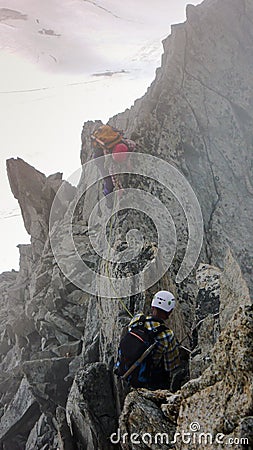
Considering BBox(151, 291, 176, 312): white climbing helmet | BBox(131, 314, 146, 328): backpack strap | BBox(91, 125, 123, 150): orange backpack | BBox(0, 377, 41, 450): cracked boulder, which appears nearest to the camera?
BBox(131, 314, 146, 328): backpack strap

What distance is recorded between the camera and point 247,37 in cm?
2969

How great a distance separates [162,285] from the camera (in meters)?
13.6

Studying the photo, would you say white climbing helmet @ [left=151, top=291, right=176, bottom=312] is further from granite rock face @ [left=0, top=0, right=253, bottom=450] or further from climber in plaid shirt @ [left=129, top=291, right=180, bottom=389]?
granite rock face @ [left=0, top=0, right=253, bottom=450]

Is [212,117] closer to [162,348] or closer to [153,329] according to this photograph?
[153,329]

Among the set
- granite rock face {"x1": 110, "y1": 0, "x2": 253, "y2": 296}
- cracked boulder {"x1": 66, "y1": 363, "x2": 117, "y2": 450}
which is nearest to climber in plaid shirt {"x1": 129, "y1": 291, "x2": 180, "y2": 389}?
cracked boulder {"x1": 66, "y1": 363, "x2": 117, "y2": 450}

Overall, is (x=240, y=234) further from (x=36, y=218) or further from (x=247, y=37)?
(x=36, y=218)

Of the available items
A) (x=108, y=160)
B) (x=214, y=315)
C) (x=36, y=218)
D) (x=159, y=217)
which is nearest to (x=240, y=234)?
(x=159, y=217)

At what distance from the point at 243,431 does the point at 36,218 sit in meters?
35.3

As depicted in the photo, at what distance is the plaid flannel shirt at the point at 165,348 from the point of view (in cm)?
955

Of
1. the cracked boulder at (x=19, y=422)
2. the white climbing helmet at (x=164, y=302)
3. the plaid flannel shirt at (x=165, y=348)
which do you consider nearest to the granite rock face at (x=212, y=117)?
the white climbing helmet at (x=164, y=302)

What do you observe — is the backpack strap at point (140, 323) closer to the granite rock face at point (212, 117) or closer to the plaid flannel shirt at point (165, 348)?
the plaid flannel shirt at point (165, 348)

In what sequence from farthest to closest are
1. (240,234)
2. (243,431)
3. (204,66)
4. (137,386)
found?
(204,66)
(240,234)
(137,386)
(243,431)

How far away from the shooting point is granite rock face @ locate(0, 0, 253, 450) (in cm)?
766

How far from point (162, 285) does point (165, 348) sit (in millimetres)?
4130
